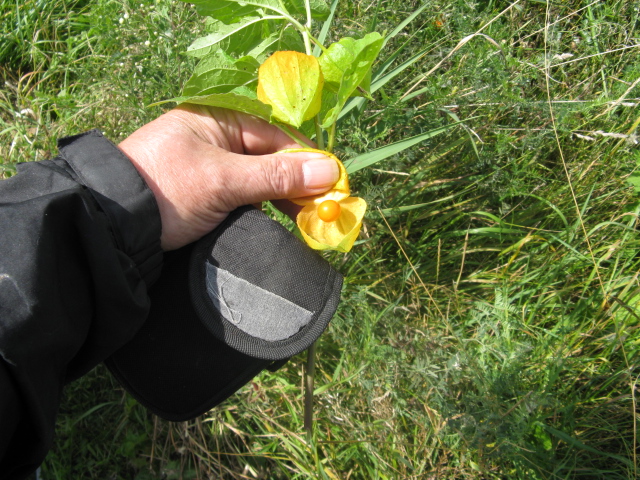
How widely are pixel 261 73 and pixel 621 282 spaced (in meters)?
1.48

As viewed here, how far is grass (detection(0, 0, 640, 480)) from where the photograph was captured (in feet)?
5.39

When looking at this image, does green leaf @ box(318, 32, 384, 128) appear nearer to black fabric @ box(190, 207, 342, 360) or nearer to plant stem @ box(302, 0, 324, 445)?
plant stem @ box(302, 0, 324, 445)

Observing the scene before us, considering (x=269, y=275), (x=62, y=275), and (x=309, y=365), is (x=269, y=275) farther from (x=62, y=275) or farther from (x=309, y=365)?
(x=62, y=275)

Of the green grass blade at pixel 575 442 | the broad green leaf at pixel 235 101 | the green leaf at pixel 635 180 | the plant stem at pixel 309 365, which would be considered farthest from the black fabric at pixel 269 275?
the green leaf at pixel 635 180

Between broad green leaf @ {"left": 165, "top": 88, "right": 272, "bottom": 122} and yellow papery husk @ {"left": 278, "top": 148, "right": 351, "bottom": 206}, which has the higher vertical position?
broad green leaf @ {"left": 165, "top": 88, "right": 272, "bottom": 122}

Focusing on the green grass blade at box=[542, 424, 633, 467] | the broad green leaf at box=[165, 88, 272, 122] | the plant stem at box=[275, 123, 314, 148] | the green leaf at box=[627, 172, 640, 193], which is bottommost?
the green grass blade at box=[542, 424, 633, 467]

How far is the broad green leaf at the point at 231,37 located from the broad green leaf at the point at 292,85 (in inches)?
5.5

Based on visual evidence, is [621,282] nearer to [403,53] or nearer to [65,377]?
[403,53]

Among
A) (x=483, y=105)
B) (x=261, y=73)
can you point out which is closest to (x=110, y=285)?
(x=261, y=73)

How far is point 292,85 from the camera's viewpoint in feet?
3.56

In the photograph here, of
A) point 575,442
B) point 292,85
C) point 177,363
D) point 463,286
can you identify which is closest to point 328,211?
point 292,85

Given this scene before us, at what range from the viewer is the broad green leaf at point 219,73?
113 centimetres

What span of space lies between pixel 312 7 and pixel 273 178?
0.43 m

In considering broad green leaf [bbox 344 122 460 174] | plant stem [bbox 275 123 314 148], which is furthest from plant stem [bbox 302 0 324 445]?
broad green leaf [bbox 344 122 460 174]
